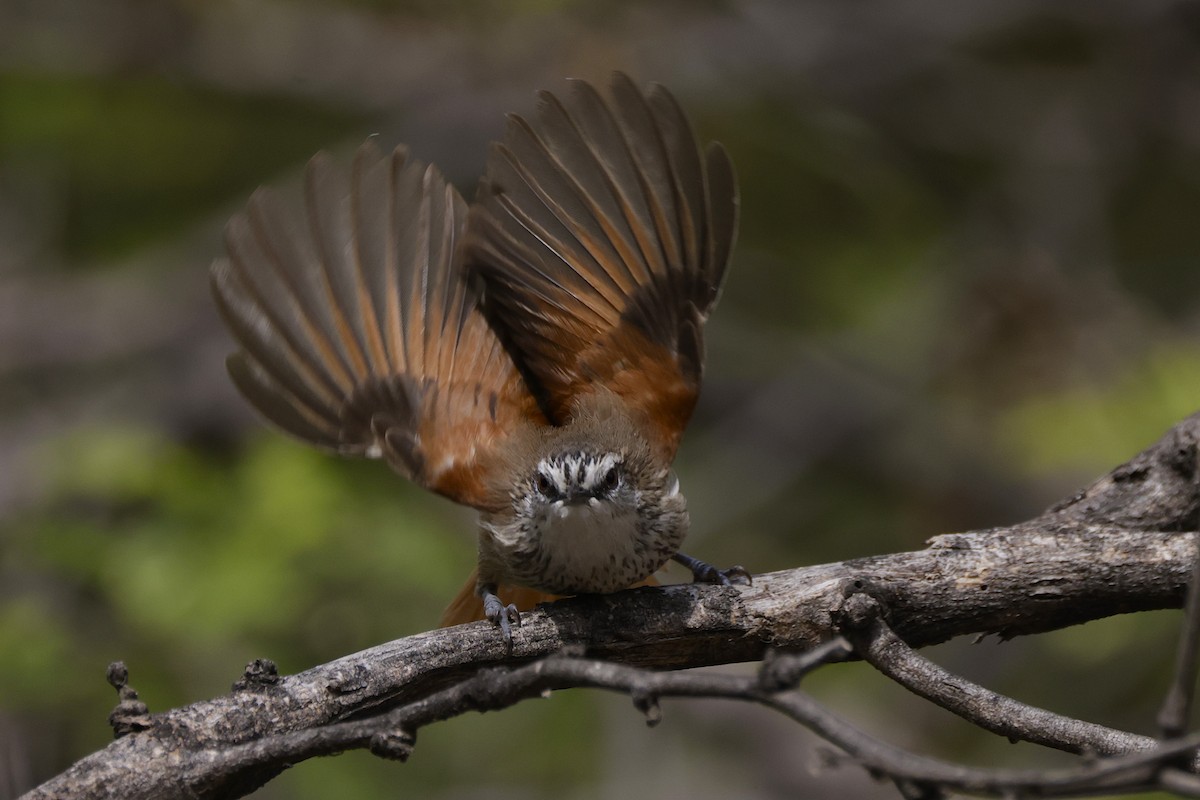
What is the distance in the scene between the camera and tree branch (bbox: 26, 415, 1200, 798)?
3.07 m

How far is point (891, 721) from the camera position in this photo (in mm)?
7191

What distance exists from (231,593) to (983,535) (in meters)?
3.37

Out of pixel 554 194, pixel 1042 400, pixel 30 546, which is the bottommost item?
pixel 30 546

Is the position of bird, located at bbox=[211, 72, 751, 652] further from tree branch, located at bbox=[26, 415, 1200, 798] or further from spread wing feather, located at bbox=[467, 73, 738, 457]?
tree branch, located at bbox=[26, 415, 1200, 798]

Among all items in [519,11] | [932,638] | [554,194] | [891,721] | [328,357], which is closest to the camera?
[932,638]

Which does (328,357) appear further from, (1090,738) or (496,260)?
(1090,738)

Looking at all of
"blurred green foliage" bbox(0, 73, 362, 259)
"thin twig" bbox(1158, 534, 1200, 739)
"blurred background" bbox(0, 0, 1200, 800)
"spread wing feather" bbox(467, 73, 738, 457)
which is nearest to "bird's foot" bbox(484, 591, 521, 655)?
"spread wing feather" bbox(467, 73, 738, 457)

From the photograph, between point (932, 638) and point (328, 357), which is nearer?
point (932, 638)

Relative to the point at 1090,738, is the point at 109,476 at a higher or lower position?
higher

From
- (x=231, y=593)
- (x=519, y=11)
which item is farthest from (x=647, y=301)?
(x=519, y=11)

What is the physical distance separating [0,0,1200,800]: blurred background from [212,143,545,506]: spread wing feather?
1.61m

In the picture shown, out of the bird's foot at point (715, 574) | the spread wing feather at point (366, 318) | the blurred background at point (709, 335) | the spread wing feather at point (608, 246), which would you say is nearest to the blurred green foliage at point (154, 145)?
the blurred background at point (709, 335)

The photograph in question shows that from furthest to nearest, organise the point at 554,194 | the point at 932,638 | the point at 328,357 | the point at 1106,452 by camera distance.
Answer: the point at 1106,452, the point at 328,357, the point at 554,194, the point at 932,638

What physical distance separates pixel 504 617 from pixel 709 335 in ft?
18.6
